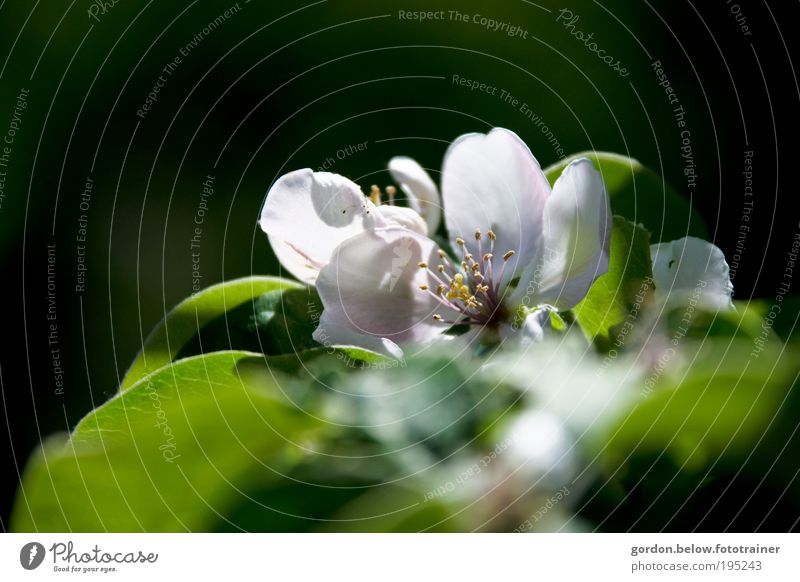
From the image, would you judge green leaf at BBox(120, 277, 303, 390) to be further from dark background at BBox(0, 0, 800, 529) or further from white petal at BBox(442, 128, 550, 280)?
dark background at BBox(0, 0, 800, 529)

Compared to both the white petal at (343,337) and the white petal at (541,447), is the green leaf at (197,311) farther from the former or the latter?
the white petal at (541,447)

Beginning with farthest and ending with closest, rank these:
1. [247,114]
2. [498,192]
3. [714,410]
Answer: [247,114] → [498,192] → [714,410]

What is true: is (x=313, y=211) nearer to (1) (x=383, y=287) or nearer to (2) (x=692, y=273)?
(1) (x=383, y=287)

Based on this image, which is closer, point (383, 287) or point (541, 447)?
point (541, 447)

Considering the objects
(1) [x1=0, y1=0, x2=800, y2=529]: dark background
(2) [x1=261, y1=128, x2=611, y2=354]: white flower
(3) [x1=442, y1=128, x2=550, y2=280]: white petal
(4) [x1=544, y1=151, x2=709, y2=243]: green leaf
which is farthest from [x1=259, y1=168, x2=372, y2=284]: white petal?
(1) [x1=0, y1=0, x2=800, y2=529]: dark background

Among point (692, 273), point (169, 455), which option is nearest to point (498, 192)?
point (692, 273)
